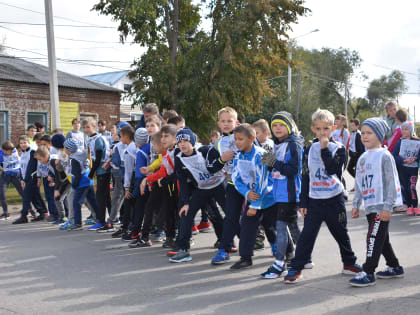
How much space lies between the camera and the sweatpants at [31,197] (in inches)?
405

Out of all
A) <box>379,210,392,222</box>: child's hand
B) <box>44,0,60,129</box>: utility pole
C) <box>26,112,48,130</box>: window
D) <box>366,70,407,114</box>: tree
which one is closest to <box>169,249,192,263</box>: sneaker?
<box>379,210,392,222</box>: child's hand

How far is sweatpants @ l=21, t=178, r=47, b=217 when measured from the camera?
10289mm

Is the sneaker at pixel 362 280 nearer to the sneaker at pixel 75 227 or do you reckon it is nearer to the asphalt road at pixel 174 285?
the asphalt road at pixel 174 285

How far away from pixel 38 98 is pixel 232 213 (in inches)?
961

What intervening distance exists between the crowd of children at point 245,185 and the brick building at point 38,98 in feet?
60.5

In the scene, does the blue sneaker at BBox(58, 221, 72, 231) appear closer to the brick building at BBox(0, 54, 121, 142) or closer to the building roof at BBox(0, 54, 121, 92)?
the brick building at BBox(0, 54, 121, 142)

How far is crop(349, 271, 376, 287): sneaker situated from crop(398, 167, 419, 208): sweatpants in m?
5.47

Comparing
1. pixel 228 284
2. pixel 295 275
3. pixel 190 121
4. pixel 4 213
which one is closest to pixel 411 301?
pixel 295 275

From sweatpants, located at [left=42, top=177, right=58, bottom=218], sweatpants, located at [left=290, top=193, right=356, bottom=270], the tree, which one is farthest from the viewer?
the tree

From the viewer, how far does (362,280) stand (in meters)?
4.89

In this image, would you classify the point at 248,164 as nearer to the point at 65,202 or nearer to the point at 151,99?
the point at 65,202

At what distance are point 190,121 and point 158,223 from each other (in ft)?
42.3

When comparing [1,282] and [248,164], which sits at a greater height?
[248,164]

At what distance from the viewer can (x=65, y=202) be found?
10.2 meters
